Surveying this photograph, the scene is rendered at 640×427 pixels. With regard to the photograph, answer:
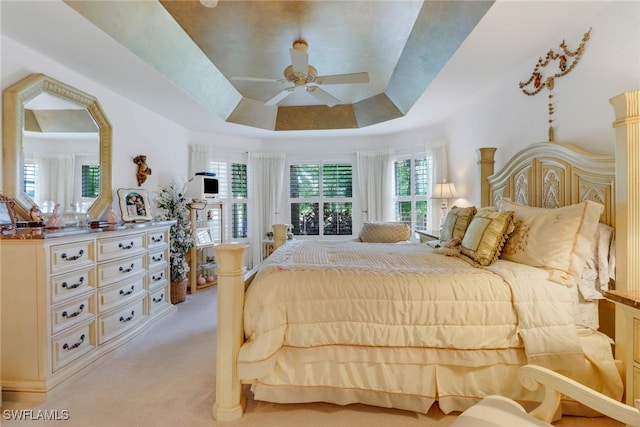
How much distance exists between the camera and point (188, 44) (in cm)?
281

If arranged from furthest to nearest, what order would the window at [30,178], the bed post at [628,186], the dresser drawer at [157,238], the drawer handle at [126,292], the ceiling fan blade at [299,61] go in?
the dresser drawer at [157,238], the drawer handle at [126,292], the ceiling fan blade at [299,61], the window at [30,178], the bed post at [628,186]

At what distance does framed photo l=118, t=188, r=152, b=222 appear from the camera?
3062mm

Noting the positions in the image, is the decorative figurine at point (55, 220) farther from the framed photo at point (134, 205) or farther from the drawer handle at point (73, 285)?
the framed photo at point (134, 205)

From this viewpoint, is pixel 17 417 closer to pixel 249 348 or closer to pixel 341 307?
pixel 249 348

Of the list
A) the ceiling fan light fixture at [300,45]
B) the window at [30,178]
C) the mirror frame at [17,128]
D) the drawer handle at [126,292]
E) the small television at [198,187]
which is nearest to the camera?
the mirror frame at [17,128]

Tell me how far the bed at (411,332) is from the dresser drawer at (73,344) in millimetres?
1185

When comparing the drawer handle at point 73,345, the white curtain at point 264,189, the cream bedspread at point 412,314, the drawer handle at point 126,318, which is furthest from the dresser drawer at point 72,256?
the white curtain at point 264,189

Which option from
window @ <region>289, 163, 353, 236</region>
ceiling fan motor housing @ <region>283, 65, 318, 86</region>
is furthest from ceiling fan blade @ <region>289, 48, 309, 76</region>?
window @ <region>289, 163, 353, 236</region>

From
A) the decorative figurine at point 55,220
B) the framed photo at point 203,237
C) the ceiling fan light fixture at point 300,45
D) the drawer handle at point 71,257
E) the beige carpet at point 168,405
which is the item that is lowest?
the beige carpet at point 168,405

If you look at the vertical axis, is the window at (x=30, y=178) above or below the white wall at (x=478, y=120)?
below

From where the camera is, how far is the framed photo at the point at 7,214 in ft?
6.55

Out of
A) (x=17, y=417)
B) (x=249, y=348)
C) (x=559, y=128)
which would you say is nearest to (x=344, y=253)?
(x=249, y=348)

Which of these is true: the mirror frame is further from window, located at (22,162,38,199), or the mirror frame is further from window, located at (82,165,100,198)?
window, located at (82,165,100,198)

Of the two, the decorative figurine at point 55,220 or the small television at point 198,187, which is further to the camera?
the small television at point 198,187
